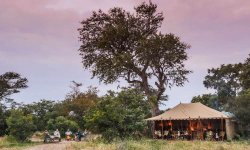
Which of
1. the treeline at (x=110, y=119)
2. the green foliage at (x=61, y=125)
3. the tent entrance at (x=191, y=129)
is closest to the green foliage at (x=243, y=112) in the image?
the tent entrance at (x=191, y=129)

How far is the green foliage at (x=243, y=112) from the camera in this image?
31.4m

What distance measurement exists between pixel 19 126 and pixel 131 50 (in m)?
13.3

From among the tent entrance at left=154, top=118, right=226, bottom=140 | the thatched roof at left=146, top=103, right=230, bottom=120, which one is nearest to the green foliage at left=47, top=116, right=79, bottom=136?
the tent entrance at left=154, top=118, right=226, bottom=140

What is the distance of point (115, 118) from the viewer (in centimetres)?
2614

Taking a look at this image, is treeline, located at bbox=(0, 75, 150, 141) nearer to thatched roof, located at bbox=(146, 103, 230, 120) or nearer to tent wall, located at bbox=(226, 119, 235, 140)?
thatched roof, located at bbox=(146, 103, 230, 120)

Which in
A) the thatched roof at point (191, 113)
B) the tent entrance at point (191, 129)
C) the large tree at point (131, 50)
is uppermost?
the large tree at point (131, 50)

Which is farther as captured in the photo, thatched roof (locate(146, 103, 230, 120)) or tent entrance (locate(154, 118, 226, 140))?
tent entrance (locate(154, 118, 226, 140))

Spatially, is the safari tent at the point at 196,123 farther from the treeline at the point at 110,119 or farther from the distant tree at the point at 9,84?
the distant tree at the point at 9,84

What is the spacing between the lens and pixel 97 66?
3838 centimetres

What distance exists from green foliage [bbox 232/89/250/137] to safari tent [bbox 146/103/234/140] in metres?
0.81

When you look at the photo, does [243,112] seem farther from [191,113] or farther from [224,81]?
[224,81]

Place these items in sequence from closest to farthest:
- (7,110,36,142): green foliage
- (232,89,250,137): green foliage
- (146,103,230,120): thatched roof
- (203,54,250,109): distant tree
Result: (7,110,36,142): green foliage
(146,103,230,120): thatched roof
(232,89,250,137): green foliage
(203,54,250,109): distant tree

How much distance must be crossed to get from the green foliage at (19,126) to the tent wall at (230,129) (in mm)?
15513

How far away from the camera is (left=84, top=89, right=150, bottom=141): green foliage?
2630cm
